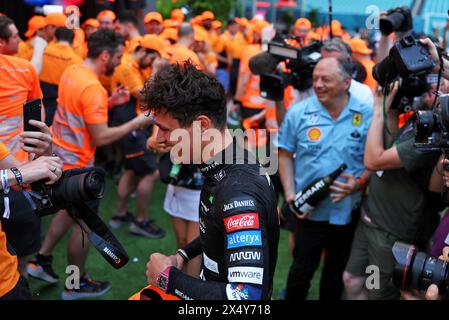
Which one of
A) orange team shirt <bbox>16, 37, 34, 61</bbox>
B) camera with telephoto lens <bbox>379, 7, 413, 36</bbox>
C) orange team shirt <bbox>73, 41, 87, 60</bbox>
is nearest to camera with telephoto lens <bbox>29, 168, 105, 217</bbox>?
camera with telephoto lens <bbox>379, 7, 413, 36</bbox>

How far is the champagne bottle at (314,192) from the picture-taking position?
3.37m

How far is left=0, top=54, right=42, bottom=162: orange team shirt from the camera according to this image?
3.22 meters

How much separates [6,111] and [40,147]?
3.49ft

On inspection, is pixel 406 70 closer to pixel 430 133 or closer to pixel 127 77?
pixel 430 133

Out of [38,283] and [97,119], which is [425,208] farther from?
[38,283]

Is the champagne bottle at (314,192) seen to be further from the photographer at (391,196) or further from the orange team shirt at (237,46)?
the orange team shirt at (237,46)

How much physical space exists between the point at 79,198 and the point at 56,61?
380 cm

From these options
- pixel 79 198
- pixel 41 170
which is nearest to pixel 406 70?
pixel 79 198

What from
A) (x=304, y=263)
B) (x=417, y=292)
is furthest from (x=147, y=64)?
(x=417, y=292)

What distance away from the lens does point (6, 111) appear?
323cm

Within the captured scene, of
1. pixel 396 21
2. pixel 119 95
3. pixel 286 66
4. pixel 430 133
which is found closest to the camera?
pixel 430 133

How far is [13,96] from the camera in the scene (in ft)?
10.7

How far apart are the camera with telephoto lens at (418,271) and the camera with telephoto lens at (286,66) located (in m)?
1.90
